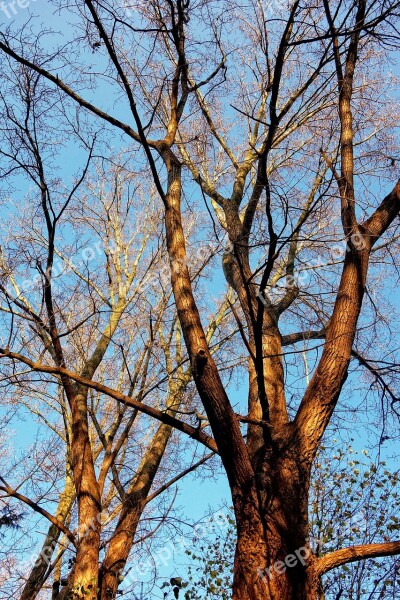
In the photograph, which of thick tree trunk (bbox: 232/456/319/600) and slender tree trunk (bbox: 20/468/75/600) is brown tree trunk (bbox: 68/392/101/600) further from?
thick tree trunk (bbox: 232/456/319/600)

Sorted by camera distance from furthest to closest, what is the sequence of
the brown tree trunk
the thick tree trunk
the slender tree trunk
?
1. the slender tree trunk
2. the brown tree trunk
3. the thick tree trunk

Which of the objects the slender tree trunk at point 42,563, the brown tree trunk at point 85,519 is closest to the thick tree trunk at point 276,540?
the brown tree trunk at point 85,519

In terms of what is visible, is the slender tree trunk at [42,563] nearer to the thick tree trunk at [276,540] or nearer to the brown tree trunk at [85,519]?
the brown tree trunk at [85,519]

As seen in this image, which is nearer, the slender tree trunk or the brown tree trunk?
the brown tree trunk

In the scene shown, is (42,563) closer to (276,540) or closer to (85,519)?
(85,519)

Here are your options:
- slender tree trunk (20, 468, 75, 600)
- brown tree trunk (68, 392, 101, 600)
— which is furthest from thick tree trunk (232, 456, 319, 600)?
slender tree trunk (20, 468, 75, 600)

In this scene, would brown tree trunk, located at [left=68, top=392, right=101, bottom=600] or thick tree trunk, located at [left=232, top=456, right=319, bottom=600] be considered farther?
brown tree trunk, located at [left=68, top=392, right=101, bottom=600]

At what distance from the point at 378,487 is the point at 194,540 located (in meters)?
1.86

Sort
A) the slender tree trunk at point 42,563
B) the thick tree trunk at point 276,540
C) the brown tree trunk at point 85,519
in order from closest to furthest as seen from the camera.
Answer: the thick tree trunk at point 276,540, the brown tree trunk at point 85,519, the slender tree trunk at point 42,563

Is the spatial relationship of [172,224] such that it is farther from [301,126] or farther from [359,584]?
[359,584]

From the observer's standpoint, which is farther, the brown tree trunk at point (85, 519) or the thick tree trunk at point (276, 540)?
the brown tree trunk at point (85, 519)

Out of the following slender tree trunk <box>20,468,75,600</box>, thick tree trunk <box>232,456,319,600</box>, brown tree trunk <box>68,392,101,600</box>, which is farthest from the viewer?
slender tree trunk <box>20,468,75,600</box>

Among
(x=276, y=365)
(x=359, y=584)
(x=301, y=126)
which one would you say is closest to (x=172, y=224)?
(x=276, y=365)

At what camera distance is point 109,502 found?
6.55 meters
